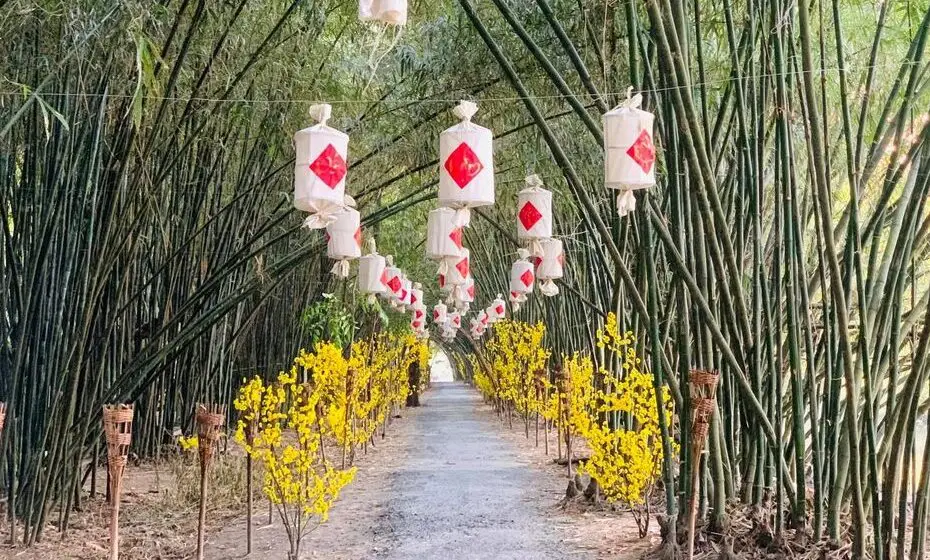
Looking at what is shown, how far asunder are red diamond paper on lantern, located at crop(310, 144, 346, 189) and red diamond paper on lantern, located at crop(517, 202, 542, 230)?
4.82 feet

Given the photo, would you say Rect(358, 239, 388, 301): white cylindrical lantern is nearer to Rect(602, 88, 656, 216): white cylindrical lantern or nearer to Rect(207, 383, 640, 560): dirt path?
Rect(207, 383, 640, 560): dirt path

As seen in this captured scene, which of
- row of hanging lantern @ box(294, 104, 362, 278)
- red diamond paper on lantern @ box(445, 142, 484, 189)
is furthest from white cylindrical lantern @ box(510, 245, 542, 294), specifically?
red diamond paper on lantern @ box(445, 142, 484, 189)

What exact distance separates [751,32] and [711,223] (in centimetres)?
67

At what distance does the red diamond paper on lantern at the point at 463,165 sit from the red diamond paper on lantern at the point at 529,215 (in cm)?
144

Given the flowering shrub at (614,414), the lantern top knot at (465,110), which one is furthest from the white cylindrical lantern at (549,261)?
the lantern top knot at (465,110)

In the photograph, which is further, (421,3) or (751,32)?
(421,3)

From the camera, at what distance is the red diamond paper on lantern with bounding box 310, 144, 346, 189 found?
2.73 meters

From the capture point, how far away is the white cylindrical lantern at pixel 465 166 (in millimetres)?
2656

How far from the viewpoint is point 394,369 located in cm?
1174

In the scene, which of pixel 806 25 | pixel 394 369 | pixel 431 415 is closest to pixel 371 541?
pixel 806 25

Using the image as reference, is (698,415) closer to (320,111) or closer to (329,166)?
(329,166)

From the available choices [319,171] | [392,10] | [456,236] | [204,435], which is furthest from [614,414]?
[392,10]

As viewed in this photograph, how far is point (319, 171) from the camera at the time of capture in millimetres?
2730

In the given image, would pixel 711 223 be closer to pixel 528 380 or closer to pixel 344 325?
pixel 344 325
